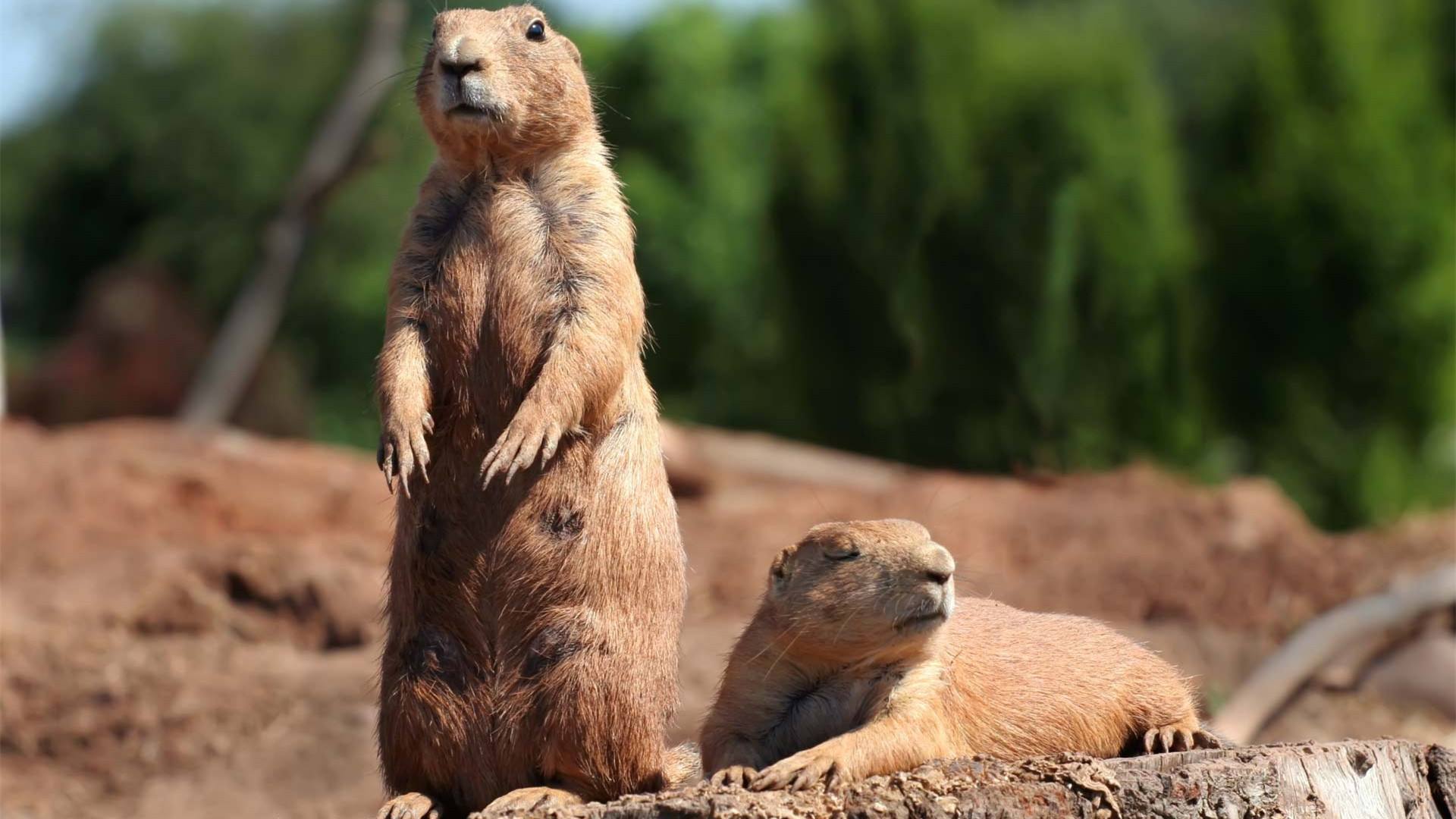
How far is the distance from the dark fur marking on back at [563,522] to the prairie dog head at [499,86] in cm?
110

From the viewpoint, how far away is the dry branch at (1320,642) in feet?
25.9

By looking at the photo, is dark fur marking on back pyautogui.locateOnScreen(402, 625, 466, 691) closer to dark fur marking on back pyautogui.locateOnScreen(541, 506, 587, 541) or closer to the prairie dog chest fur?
dark fur marking on back pyautogui.locateOnScreen(541, 506, 587, 541)

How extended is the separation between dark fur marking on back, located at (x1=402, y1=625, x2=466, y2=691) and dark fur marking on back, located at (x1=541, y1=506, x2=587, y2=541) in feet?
1.37

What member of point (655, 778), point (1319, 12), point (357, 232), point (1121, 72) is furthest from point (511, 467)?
point (357, 232)

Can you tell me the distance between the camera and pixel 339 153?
66.7ft

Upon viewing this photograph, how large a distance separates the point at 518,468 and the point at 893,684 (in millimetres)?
1154

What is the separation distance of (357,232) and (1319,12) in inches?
719

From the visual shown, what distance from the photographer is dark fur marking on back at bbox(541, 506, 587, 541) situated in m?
4.42

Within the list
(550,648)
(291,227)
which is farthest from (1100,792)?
(291,227)

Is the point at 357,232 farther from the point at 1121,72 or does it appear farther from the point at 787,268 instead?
the point at 1121,72

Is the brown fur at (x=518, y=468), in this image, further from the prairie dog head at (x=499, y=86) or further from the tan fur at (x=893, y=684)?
the tan fur at (x=893, y=684)

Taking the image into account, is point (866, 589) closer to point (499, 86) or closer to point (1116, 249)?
point (499, 86)

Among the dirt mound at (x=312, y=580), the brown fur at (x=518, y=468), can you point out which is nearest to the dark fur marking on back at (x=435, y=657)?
the brown fur at (x=518, y=468)

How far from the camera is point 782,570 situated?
436cm
